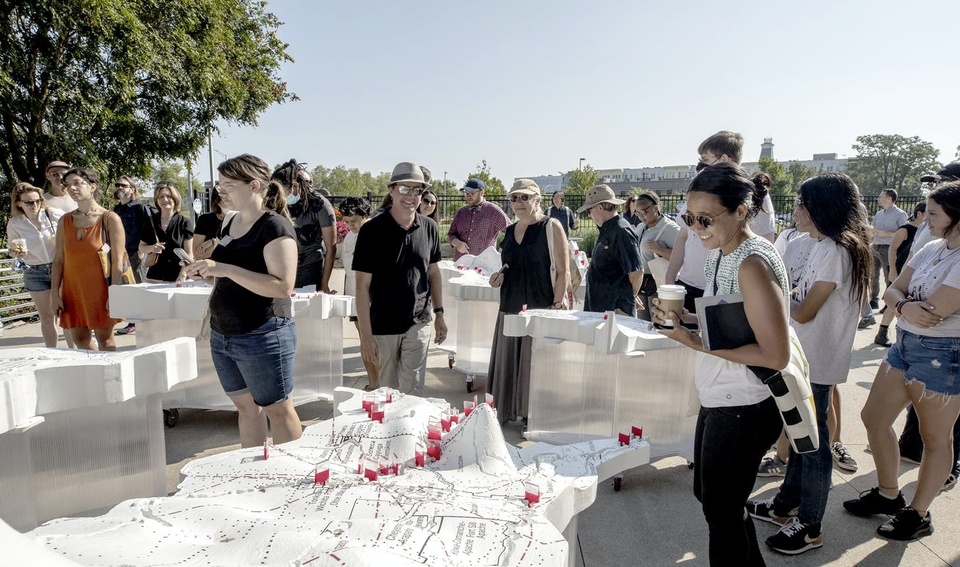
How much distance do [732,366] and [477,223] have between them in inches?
193

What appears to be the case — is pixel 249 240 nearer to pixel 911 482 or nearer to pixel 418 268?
pixel 418 268

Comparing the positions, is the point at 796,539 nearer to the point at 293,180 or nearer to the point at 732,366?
the point at 732,366

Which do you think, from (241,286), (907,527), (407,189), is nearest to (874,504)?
(907,527)

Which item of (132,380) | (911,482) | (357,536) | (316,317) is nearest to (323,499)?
(357,536)

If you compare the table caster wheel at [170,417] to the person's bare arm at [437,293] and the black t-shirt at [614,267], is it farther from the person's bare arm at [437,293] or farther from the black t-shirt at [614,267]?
the black t-shirt at [614,267]

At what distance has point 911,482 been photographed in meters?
→ 3.64

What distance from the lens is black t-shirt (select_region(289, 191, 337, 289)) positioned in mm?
4887

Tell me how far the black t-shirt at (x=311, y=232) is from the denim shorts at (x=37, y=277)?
8.18ft

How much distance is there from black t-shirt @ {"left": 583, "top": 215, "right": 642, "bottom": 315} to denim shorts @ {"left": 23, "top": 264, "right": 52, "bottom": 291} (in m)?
4.96

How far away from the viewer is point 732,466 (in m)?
2.03

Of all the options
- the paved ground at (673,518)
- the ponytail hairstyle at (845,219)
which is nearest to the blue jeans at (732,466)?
the paved ground at (673,518)

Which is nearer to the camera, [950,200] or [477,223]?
[950,200]

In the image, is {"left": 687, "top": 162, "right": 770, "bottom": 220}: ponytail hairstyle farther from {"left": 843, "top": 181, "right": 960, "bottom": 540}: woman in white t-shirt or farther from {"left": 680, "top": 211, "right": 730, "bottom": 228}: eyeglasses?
{"left": 843, "top": 181, "right": 960, "bottom": 540}: woman in white t-shirt

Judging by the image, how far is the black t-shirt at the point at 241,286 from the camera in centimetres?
271
